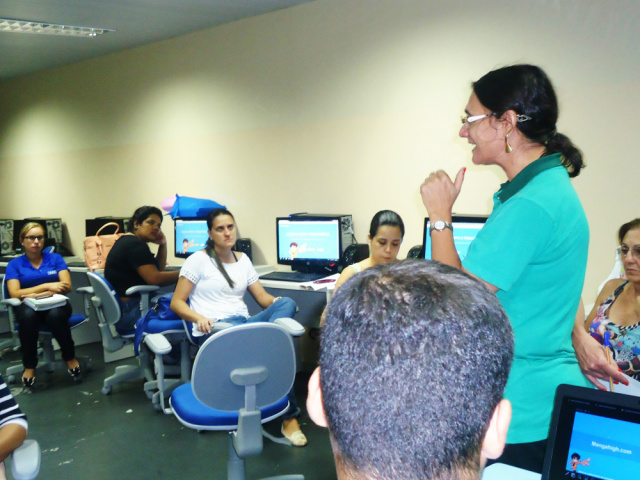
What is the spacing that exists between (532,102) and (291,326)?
171 cm

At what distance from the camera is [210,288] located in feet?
11.4

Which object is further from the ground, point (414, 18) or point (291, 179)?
point (414, 18)

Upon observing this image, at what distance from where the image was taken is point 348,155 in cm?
419

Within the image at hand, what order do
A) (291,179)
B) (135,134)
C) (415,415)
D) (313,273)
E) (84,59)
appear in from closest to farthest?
(415,415) < (313,273) < (291,179) < (135,134) < (84,59)

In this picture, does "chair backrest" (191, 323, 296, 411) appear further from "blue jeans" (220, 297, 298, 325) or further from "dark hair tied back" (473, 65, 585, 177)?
"dark hair tied back" (473, 65, 585, 177)

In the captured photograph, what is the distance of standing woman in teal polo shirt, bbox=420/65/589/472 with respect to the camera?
3.51 ft

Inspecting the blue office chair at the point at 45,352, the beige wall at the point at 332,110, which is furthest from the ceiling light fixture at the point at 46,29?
the blue office chair at the point at 45,352

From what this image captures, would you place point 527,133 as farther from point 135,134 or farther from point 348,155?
point 135,134

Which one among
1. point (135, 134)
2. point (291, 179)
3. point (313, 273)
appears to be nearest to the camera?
point (313, 273)

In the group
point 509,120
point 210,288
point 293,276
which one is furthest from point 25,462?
point 293,276

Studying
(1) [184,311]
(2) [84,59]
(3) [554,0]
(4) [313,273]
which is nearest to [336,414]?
(1) [184,311]

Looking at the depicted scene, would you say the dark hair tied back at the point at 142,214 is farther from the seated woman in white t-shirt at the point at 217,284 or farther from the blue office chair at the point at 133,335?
the seated woman in white t-shirt at the point at 217,284

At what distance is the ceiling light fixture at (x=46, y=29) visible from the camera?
15.5ft

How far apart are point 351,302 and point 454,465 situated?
0.19 m
